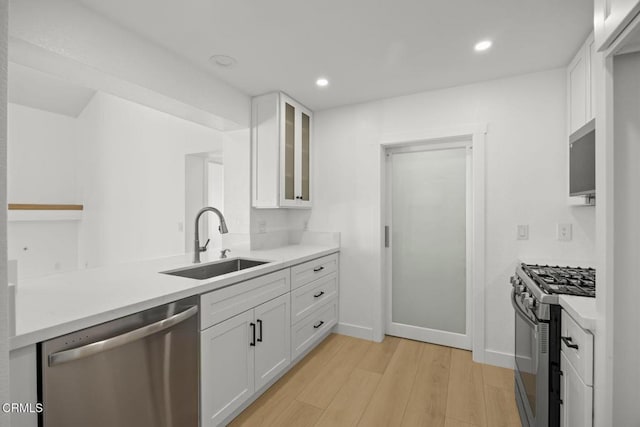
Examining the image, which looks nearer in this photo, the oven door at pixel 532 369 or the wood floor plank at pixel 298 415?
the oven door at pixel 532 369

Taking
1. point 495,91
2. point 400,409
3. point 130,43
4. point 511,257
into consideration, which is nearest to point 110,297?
point 130,43

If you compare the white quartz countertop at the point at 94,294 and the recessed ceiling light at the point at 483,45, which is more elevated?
the recessed ceiling light at the point at 483,45

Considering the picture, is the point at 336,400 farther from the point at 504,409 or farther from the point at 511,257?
the point at 511,257

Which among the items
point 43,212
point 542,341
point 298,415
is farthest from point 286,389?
point 43,212

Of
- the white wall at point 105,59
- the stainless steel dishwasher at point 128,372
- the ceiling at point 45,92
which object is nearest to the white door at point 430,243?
the white wall at point 105,59

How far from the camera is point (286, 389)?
2.14 m

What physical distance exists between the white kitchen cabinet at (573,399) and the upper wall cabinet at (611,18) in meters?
1.26

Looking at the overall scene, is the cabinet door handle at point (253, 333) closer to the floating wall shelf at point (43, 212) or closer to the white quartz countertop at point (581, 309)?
the white quartz countertop at point (581, 309)

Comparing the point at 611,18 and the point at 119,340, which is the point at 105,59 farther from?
the point at 611,18

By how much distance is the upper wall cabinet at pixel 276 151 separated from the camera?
2.79m

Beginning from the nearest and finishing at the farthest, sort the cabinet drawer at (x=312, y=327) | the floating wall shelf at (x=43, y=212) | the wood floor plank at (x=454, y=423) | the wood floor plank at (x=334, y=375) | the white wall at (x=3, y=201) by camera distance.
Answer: the white wall at (x=3, y=201) → the wood floor plank at (x=454, y=423) → the wood floor plank at (x=334, y=375) → the cabinet drawer at (x=312, y=327) → the floating wall shelf at (x=43, y=212)

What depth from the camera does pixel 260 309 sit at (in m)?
1.99

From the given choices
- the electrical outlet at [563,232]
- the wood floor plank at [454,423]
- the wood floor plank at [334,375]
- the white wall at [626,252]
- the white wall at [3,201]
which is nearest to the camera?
the white wall at [3,201]

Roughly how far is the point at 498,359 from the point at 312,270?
1.73 metres
